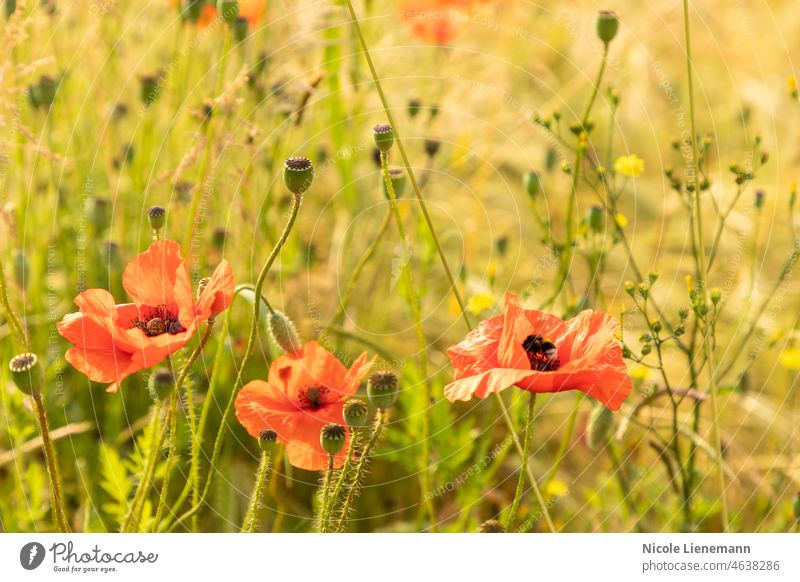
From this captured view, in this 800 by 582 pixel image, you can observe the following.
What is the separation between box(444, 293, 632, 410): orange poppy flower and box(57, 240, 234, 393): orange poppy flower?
17 centimetres

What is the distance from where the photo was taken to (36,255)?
3.52 feet

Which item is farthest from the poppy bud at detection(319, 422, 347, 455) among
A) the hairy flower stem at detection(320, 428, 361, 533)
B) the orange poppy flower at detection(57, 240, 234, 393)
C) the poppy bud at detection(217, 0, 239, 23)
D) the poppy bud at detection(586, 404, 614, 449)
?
the poppy bud at detection(217, 0, 239, 23)

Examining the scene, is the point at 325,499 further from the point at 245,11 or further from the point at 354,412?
the point at 245,11

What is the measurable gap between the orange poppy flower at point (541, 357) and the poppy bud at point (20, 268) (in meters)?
0.44

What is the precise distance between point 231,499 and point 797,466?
2.02ft

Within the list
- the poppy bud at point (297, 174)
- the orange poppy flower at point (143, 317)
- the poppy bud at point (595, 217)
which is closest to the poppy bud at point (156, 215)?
the orange poppy flower at point (143, 317)

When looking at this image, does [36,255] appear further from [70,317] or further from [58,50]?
[70,317]

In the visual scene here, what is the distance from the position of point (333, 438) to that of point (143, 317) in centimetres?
18

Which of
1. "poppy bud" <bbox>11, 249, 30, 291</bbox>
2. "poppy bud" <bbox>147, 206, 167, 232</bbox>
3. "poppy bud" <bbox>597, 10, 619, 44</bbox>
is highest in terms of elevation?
"poppy bud" <bbox>597, 10, 619, 44</bbox>

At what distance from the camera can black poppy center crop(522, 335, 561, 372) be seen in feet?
2.19

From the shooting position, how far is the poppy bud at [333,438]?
64 centimetres

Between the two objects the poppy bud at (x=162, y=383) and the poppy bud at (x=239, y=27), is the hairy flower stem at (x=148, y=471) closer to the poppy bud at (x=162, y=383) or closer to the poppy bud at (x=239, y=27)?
the poppy bud at (x=162, y=383)
